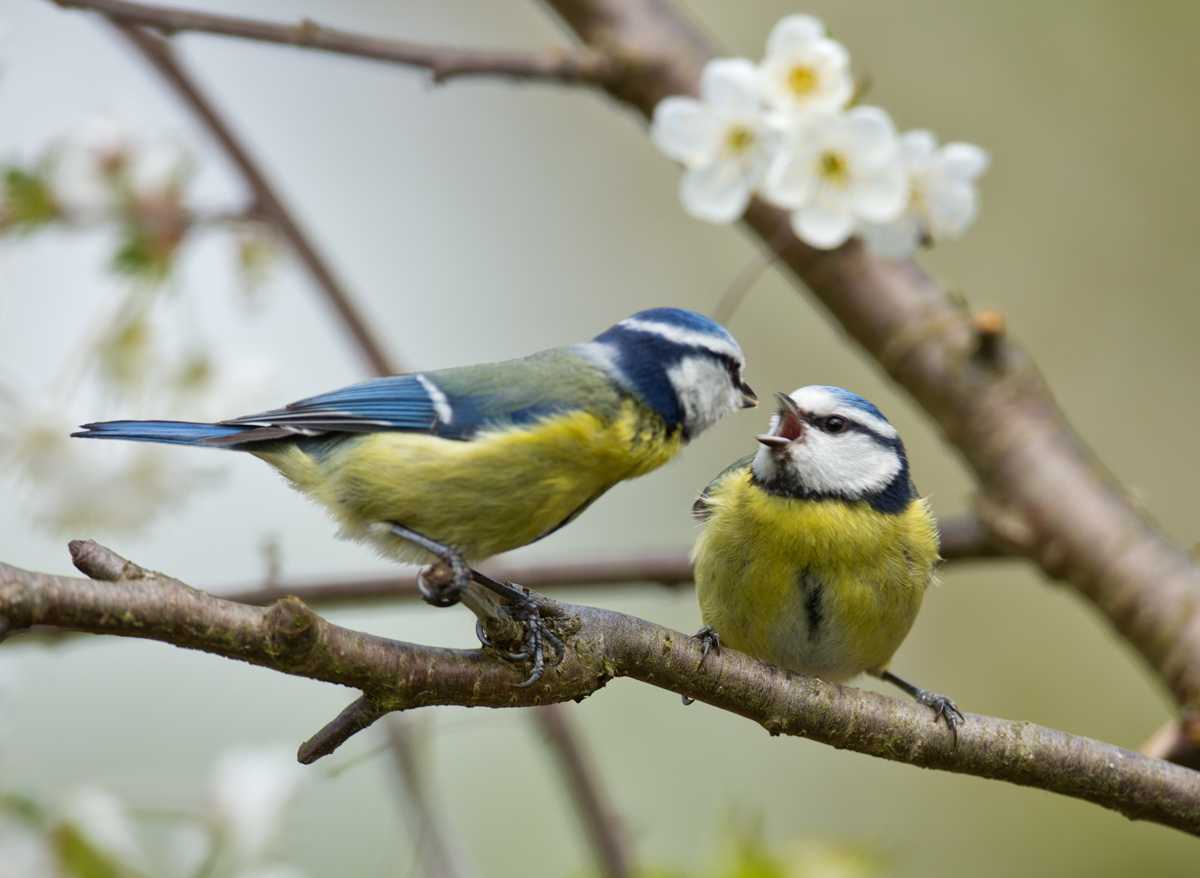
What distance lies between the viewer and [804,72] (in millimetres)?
1401

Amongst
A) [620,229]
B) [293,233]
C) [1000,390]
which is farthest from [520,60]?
[620,229]

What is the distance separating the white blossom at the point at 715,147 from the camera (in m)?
1.44

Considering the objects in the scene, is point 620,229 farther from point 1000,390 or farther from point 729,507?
point 729,507

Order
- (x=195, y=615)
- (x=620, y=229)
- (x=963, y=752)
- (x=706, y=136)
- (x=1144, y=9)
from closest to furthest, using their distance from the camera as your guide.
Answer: (x=195, y=615)
(x=963, y=752)
(x=706, y=136)
(x=1144, y=9)
(x=620, y=229)

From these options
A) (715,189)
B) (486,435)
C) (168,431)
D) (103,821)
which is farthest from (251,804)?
(715,189)

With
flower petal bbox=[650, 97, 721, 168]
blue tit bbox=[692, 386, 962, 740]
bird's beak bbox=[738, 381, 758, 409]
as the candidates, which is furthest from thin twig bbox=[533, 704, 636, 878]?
flower petal bbox=[650, 97, 721, 168]

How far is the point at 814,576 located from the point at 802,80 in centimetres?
66

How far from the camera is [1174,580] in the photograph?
170 centimetres

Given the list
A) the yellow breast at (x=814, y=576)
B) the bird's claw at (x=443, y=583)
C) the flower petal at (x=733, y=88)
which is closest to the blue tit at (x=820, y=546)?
the yellow breast at (x=814, y=576)

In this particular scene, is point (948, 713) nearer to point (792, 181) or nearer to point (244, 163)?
point (792, 181)

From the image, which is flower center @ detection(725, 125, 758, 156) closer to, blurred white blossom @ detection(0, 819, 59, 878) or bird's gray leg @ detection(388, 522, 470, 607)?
bird's gray leg @ detection(388, 522, 470, 607)

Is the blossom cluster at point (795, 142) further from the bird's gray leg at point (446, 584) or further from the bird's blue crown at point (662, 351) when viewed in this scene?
the bird's gray leg at point (446, 584)

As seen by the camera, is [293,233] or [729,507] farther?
[293,233]

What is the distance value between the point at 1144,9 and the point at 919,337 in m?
2.61
